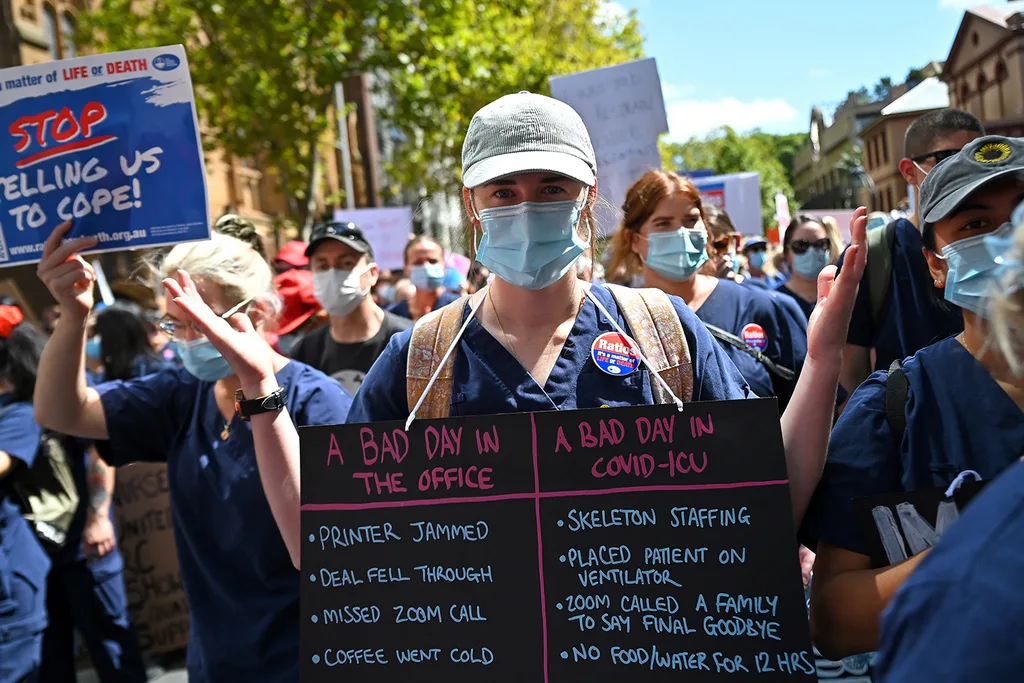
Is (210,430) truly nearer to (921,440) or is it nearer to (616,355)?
(616,355)

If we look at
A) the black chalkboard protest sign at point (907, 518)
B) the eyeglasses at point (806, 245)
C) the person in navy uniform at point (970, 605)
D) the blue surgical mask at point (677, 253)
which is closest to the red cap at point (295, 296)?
the blue surgical mask at point (677, 253)

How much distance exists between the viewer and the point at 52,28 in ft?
65.2

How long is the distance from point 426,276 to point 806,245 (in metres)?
2.87

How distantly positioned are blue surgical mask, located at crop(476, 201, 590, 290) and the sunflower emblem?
0.87m

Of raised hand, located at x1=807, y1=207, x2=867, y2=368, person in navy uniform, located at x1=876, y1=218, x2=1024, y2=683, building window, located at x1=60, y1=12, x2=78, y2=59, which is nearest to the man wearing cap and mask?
raised hand, located at x1=807, y1=207, x2=867, y2=368

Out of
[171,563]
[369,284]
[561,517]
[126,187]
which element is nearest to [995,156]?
[561,517]

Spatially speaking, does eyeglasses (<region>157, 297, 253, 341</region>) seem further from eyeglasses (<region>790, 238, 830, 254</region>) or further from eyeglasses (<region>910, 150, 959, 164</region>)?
eyeglasses (<region>790, 238, 830, 254</region>)

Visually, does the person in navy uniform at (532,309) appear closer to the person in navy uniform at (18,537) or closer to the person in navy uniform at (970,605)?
the person in navy uniform at (970,605)

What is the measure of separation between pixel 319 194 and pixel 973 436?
55.5 feet

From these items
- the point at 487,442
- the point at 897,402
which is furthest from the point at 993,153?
the point at 487,442

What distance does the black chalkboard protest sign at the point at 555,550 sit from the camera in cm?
186

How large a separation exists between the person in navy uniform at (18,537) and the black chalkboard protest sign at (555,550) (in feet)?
9.13

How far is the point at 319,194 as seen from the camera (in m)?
17.9

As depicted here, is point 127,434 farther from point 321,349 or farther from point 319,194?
point 319,194
